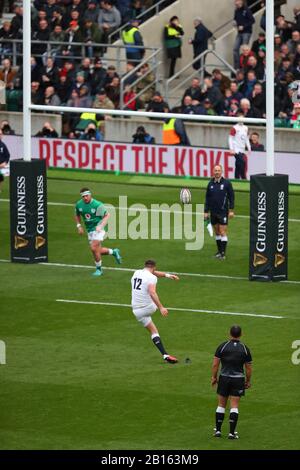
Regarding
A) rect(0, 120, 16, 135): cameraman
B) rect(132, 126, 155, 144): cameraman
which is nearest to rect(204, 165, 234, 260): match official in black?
rect(132, 126, 155, 144): cameraman

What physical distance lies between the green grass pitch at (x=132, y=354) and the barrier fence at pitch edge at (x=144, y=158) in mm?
5225

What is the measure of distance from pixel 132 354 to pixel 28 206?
25.5ft

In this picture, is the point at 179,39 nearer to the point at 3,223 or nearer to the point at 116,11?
the point at 116,11

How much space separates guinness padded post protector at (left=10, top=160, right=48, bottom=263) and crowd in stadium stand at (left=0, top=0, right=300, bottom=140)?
10.5 metres

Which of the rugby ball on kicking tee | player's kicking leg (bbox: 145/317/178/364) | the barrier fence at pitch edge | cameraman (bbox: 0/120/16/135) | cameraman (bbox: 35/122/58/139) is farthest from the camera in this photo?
cameraman (bbox: 0/120/16/135)

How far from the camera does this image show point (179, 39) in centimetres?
4869

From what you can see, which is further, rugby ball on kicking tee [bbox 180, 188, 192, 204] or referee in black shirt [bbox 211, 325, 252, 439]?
rugby ball on kicking tee [bbox 180, 188, 192, 204]

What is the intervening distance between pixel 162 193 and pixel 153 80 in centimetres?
803

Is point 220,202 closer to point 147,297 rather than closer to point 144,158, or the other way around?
point 147,297

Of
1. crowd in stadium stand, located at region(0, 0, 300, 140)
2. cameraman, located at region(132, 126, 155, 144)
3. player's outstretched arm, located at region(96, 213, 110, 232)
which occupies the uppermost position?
crowd in stadium stand, located at region(0, 0, 300, 140)

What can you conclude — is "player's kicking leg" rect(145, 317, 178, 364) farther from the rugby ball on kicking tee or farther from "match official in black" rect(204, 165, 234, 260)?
the rugby ball on kicking tee

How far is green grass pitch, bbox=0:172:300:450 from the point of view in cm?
2119

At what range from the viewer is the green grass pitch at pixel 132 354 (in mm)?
21188

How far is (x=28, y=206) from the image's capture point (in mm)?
32344
